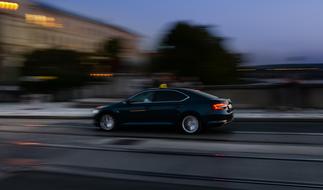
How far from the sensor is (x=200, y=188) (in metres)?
7.17

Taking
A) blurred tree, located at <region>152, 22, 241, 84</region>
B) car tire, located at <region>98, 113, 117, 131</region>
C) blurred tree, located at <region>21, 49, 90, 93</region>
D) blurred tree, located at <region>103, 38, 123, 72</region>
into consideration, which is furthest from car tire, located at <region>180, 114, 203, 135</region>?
blurred tree, located at <region>103, 38, 123, 72</region>

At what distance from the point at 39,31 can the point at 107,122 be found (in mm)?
58628

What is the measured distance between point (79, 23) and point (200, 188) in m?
80.7

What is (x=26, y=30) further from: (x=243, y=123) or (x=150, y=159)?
(x=150, y=159)

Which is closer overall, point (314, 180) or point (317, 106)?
point (314, 180)

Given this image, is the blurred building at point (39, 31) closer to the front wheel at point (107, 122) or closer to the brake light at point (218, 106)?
the front wheel at point (107, 122)

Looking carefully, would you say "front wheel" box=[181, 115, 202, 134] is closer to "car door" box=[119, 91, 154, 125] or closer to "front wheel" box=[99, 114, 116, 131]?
"car door" box=[119, 91, 154, 125]

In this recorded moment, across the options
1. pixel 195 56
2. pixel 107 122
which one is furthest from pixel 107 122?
pixel 195 56

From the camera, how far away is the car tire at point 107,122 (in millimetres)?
15008

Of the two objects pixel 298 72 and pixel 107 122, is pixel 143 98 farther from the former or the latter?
pixel 298 72

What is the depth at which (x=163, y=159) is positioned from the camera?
9586 mm

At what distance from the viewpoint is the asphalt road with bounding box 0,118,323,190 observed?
299 inches

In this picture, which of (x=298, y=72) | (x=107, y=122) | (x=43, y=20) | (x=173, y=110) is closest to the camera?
(x=173, y=110)

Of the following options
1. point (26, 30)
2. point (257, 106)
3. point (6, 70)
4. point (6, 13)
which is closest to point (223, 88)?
point (257, 106)
